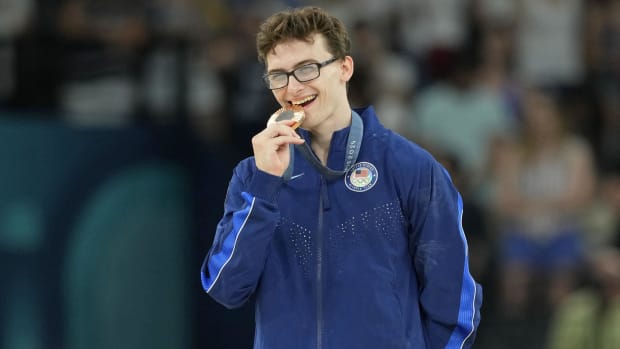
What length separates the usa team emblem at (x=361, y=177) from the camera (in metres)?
3.70

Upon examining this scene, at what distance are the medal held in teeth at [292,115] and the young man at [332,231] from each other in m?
0.02

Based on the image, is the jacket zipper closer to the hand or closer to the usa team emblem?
the usa team emblem

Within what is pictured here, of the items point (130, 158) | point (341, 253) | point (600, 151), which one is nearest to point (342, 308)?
point (341, 253)

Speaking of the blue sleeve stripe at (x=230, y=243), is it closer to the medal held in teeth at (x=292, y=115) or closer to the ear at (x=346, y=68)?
the medal held in teeth at (x=292, y=115)

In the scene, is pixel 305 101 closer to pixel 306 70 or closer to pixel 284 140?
pixel 306 70

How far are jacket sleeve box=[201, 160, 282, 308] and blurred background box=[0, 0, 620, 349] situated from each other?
425 centimetres

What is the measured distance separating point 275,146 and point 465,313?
86 centimetres

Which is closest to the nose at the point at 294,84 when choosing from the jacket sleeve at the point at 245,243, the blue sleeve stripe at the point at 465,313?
the jacket sleeve at the point at 245,243

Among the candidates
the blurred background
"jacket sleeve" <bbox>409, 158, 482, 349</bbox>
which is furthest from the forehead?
the blurred background

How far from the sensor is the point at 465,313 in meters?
3.77

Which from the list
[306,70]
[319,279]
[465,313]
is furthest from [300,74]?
[465,313]

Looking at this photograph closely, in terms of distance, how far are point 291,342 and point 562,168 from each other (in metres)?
5.27

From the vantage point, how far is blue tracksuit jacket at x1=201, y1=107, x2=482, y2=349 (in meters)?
3.62

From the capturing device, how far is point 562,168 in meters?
8.48
